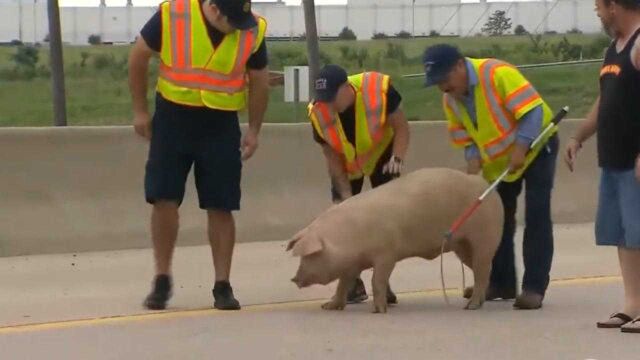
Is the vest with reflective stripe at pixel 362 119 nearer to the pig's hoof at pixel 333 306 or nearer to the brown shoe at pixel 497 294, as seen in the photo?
the pig's hoof at pixel 333 306

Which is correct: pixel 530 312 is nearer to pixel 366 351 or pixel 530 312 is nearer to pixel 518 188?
pixel 518 188

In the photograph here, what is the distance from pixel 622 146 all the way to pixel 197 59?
239 cm

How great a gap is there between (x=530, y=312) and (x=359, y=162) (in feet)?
4.41

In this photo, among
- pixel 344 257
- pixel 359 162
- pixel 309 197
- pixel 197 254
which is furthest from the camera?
pixel 309 197

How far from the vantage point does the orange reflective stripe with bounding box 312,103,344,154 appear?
8648 millimetres

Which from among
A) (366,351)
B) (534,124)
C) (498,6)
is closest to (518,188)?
(534,124)

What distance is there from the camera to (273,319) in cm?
828

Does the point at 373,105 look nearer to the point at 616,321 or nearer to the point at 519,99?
the point at 519,99

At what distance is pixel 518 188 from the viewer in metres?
8.91

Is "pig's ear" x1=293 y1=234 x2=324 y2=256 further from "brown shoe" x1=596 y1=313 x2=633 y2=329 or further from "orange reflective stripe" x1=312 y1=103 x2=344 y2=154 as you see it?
"brown shoe" x1=596 y1=313 x2=633 y2=329

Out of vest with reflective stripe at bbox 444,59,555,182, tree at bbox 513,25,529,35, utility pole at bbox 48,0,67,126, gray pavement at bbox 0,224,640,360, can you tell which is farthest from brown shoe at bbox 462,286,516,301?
tree at bbox 513,25,529,35

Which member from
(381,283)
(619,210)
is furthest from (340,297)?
(619,210)

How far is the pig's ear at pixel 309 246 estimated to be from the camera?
8219 millimetres

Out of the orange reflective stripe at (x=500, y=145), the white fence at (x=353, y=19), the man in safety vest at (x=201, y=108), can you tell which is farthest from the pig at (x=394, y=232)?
the white fence at (x=353, y=19)
